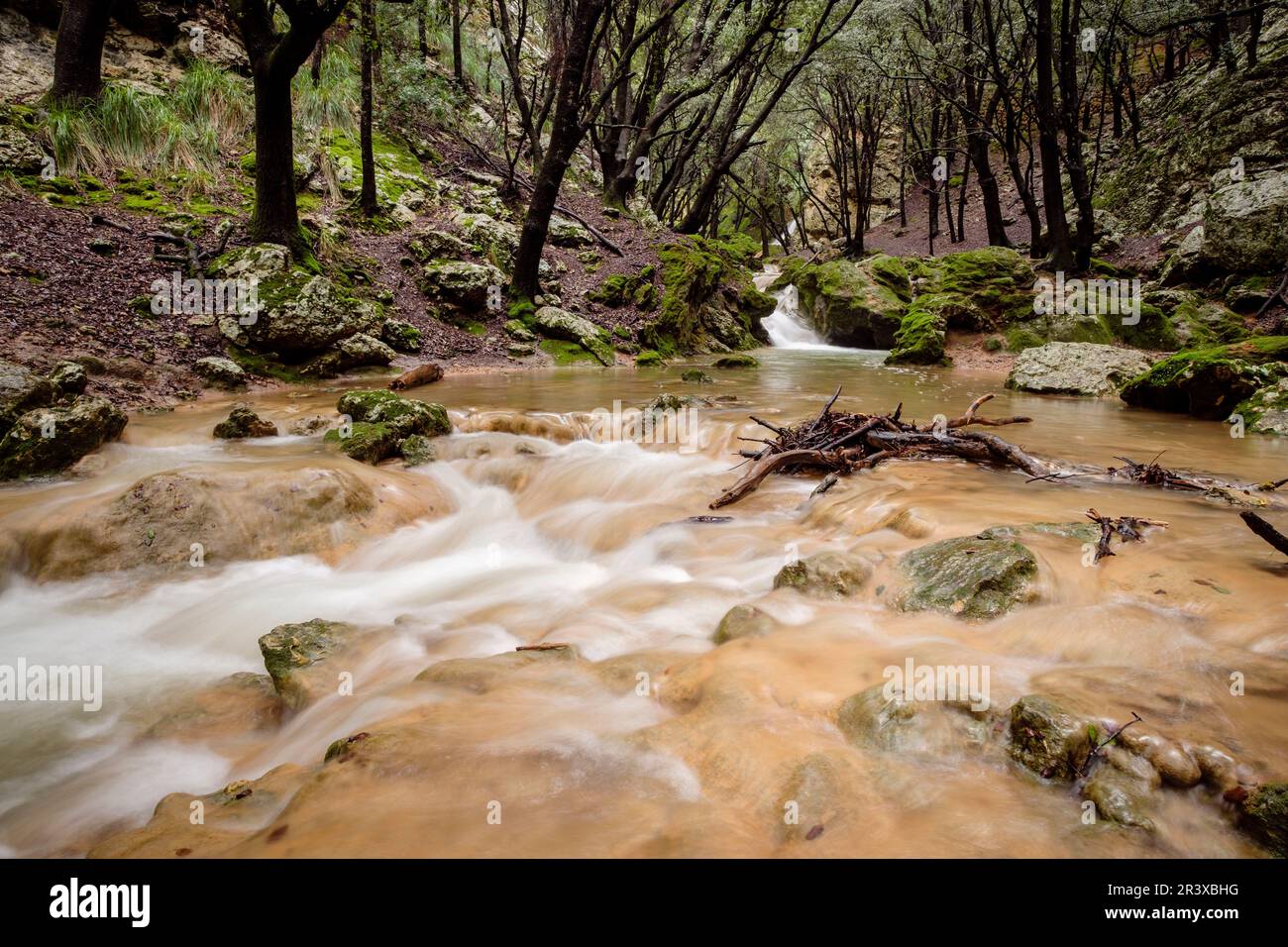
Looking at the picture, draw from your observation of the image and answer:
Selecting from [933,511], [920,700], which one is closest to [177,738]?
[920,700]

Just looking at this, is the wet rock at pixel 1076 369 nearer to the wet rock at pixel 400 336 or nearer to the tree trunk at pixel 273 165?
the wet rock at pixel 400 336

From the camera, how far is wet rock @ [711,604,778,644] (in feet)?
9.53

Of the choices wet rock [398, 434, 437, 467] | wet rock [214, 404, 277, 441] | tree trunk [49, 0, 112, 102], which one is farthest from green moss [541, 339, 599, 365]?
tree trunk [49, 0, 112, 102]

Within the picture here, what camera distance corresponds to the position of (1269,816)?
1.52 metres

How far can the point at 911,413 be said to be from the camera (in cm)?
773

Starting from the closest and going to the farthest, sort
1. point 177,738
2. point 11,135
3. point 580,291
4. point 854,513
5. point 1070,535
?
point 177,738 < point 1070,535 < point 854,513 < point 11,135 < point 580,291

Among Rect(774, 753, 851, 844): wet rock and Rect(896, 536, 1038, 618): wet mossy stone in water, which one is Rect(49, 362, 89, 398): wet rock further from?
Rect(896, 536, 1038, 618): wet mossy stone in water

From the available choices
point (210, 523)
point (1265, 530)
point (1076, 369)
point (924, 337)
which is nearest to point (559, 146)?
point (924, 337)

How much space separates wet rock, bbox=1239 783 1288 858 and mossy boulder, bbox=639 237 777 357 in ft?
42.8

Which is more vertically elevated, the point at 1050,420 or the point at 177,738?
the point at 1050,420

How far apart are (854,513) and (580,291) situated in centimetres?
1156

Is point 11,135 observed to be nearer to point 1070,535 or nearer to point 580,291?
point 580,291
